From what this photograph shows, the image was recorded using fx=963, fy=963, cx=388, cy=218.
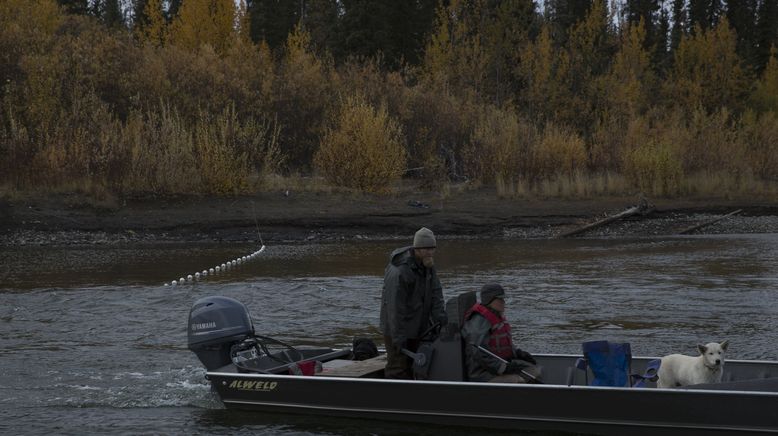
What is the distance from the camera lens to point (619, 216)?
1272 inches

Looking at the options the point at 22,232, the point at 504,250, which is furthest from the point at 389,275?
the point at 22,232

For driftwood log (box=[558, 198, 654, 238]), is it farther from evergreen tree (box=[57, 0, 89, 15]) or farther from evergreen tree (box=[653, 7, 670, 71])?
evergreen tree (box=[57, 0, 89, 15])

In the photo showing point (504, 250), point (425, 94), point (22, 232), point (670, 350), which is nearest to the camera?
point (670, 350)

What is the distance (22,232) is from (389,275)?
72.9 feet

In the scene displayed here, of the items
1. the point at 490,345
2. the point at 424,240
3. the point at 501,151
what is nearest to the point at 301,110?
the point at 501,151

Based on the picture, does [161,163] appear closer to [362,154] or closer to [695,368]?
[362,154]

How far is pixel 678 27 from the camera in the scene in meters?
81.5

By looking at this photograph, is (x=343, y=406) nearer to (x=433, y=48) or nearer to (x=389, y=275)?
(x=389, y=275)

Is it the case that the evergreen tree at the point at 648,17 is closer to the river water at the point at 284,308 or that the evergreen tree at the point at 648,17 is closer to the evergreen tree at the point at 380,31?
the evergreen tree at the point at 380,31

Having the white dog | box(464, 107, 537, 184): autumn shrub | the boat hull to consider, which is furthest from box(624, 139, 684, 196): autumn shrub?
the white dog

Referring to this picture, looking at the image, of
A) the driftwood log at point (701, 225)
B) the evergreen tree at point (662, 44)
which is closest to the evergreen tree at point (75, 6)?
the evergreen tree at point (662, 44)

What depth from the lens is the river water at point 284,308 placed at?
11938 millimetres

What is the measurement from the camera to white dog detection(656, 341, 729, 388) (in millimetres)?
9820

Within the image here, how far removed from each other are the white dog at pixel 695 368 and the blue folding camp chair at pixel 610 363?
21cm
